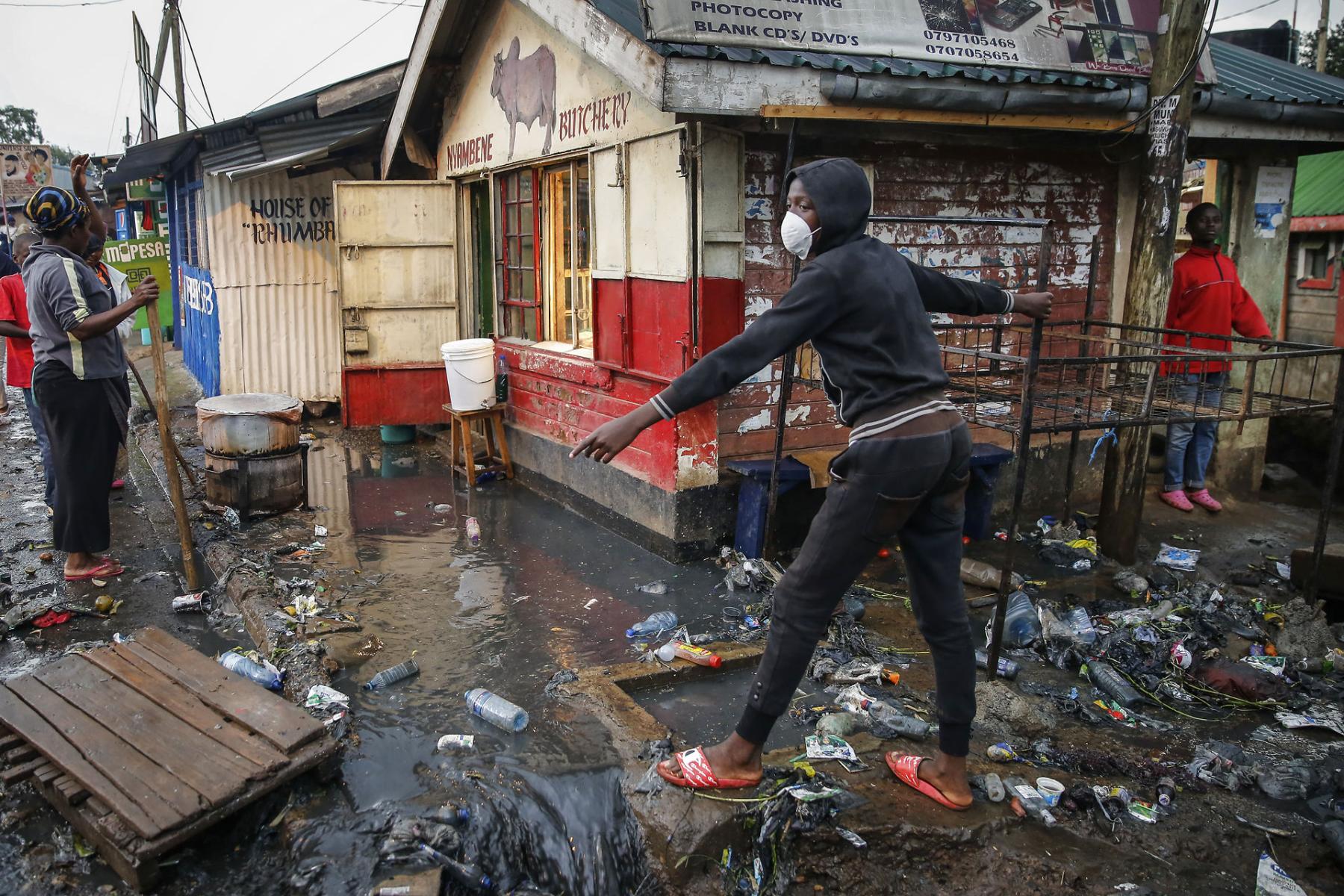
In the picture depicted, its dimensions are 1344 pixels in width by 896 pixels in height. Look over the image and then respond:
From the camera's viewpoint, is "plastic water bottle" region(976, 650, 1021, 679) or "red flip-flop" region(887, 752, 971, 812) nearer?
"red flip-flop" region(887, 752, 971, 812)

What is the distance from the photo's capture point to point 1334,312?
14992 mm

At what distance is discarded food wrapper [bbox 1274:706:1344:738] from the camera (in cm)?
423

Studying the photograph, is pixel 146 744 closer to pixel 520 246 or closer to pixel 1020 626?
pixel 1020 626

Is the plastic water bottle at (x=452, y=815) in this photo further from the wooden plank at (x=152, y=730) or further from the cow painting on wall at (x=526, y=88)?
the cow painting on wall at (x=526, y=88)

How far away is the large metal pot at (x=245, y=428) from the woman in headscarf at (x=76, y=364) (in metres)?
1.03

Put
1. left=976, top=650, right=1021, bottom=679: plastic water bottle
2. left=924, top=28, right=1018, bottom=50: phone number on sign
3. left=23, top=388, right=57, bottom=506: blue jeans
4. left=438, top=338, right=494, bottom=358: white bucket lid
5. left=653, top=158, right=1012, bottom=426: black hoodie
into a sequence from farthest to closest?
left=438, top=338, right=494, bottom=358: white bucket lid → left=23, top=388, right=57, bottom=506: blue jeans → left=924, top=28, right=1018, bottom=50: phone number on sign → left=976, top=650, right=1021, bottom=679: plastic water bottle → left=653, top=158, right=1012, bottom=426: black hoodie

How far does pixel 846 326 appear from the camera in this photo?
9.89ft

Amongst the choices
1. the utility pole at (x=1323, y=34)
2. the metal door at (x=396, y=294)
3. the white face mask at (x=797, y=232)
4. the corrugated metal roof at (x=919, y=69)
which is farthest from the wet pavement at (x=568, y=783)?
the utility pole at (x=1323, y=34)

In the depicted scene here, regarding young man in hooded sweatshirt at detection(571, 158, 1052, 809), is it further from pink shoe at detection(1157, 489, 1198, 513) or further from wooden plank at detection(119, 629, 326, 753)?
pink shoe at detection(1157, 489, 1198, 513)

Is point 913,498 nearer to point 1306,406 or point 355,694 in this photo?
point 355,694

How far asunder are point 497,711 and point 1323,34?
938 inches

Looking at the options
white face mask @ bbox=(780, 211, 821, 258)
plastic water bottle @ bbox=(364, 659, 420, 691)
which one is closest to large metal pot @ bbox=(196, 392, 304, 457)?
plastic water bottle @ bbox=(364, 659, 420, 691)

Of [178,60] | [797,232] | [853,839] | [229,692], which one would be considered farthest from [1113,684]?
[178,60]

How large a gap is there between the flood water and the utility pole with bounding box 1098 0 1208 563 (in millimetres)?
3177
